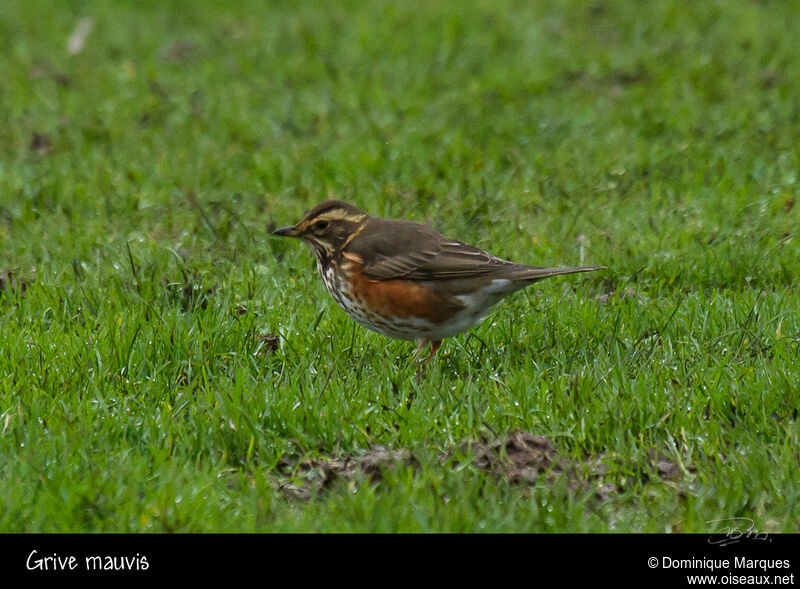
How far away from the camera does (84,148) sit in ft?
35.0

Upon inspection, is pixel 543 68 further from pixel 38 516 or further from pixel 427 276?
pixel 38 516

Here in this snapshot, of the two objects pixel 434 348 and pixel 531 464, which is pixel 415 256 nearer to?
pixel 434 348

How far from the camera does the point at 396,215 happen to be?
358 inches

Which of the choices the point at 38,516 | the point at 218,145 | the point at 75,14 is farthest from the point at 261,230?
the point at 75,14

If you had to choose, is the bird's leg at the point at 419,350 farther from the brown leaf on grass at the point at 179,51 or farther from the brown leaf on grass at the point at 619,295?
the brown leaf on grass at the point at 179,51

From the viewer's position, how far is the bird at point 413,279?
6668mm

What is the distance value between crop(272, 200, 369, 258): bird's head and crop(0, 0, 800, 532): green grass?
1.64 feet

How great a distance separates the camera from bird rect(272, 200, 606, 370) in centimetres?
667

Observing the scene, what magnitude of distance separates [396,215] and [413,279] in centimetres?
237

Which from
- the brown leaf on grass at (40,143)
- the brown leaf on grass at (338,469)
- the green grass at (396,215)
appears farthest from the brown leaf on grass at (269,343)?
the brown leaf on grass at (40,143)

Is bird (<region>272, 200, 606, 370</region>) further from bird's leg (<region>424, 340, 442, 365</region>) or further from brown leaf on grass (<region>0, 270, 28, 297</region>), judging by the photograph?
brown leaf on grass (<region>0, 270, 28, 297</region>)

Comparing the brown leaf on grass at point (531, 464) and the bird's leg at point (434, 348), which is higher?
the bird's leg at point (434, 348)

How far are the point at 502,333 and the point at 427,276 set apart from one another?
2.08 ft

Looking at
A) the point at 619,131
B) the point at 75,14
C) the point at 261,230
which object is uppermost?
the point at 75,14
